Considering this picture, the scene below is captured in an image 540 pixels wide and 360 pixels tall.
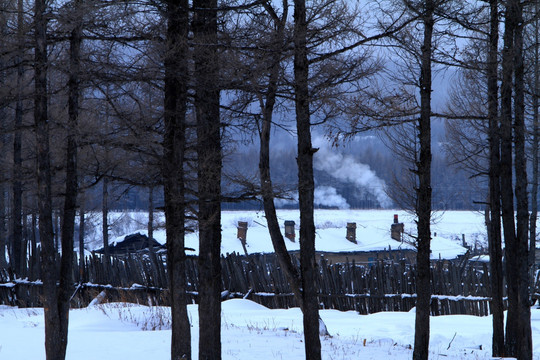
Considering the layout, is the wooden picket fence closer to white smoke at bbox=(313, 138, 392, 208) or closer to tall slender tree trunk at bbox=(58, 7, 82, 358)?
tall slender tree trunk at bbox=(58, 7, 82, 358)

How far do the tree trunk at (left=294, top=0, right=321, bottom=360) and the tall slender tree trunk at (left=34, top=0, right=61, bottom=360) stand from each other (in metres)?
3.19

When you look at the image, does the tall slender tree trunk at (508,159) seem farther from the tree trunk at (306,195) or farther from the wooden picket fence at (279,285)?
the wooden picket fence at (279,285)

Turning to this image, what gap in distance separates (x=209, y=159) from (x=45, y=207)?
225 cm

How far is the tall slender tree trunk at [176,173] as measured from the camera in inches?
277

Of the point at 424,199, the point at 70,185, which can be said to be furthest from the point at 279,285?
the point at 70,185

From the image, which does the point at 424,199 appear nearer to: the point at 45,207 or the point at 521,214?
the point at 521,214

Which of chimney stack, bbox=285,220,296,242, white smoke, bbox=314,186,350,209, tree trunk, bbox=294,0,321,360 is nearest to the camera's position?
tree trunk, bbox=294,0,321,360

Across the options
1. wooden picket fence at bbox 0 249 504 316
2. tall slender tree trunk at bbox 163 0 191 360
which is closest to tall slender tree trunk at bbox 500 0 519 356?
tall slender tree trunk at bbox 163 0 191 360

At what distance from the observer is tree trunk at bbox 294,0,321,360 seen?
25.2ft

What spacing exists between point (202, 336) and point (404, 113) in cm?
407

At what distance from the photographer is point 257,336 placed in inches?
422

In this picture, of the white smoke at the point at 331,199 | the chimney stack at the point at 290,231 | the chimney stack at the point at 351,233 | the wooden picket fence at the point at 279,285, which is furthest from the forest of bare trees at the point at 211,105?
the white smoke at the point at 331,199

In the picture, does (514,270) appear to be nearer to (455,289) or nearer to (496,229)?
(496,229)

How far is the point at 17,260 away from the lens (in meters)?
19.1
